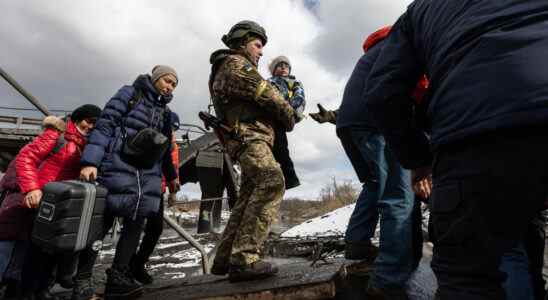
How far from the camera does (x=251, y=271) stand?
201 cm

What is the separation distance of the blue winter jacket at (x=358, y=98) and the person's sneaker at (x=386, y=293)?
0.96m

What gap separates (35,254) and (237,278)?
1.89m

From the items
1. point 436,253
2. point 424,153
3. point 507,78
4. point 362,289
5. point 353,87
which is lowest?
point 362,289

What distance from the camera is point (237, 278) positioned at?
2.05m

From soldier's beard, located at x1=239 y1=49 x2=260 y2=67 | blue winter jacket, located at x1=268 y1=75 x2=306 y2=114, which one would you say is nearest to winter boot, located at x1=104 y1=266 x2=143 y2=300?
soldier's beard, located at x1=239 y1=49 x2=260 y2=67

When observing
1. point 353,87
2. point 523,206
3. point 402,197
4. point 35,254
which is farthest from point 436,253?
point 35,254

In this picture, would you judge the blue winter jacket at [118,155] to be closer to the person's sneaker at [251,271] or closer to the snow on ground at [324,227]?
the person's sneaker at [251,271]

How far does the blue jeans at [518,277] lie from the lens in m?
1.55

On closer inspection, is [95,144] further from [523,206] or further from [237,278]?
[523,206]

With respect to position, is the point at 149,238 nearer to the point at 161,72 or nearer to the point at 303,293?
the point at 161,72

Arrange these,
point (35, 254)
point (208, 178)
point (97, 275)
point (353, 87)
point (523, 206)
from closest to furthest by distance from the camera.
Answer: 1. point (523, 206)
2. point (353, 87)
3. point (35, 254)
4. point (97, 275)
5. point (208, 178)

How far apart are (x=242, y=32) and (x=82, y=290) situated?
7.45 ft

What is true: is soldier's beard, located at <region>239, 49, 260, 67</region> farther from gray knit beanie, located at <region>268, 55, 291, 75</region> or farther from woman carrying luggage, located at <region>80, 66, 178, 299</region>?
gray knit beanie, located at <region>268, 55, 291, 75</region>

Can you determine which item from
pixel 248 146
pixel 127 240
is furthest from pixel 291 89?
pixel 127 240
